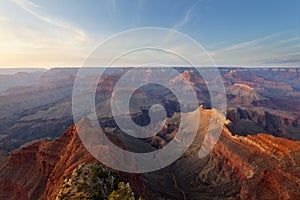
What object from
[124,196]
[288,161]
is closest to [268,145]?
[288,161]

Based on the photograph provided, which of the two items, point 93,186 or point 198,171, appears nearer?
point 93,186

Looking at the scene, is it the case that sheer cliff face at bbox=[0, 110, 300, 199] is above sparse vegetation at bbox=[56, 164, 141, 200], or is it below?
below

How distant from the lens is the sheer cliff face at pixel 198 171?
2085 inches

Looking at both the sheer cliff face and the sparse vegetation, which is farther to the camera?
the sheer cliff face

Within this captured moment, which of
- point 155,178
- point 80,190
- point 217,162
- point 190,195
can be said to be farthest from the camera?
point 217,162

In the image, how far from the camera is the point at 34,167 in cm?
6550

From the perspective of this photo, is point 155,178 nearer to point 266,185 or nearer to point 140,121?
point 266,185

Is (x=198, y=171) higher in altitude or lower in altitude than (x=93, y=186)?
lower

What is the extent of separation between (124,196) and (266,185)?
37.1m

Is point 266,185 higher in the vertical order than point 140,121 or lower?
higher

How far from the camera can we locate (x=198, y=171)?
92625mm

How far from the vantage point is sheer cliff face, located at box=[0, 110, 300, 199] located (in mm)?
52969

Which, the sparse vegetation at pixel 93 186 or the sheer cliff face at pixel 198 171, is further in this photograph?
the sheer cliff face at pixel 198 171

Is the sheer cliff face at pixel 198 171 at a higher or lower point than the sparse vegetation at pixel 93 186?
lower
